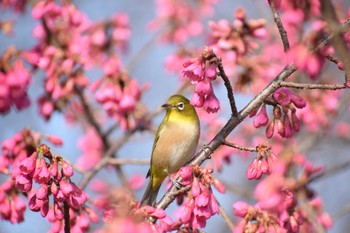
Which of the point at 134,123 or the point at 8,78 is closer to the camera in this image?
the point at 8,78

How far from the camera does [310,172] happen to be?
3553 mm

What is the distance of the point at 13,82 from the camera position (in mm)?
4547

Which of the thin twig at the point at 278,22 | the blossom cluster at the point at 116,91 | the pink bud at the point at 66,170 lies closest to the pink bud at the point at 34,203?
the pink bud at the point at 66,170

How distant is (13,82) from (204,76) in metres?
2.19

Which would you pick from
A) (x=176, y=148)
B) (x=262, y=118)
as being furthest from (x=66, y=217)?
(x=176, y=148)

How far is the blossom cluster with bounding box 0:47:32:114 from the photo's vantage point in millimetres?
4547

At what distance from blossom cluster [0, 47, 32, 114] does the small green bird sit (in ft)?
3.64

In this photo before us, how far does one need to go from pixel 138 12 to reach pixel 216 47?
765 centimetres

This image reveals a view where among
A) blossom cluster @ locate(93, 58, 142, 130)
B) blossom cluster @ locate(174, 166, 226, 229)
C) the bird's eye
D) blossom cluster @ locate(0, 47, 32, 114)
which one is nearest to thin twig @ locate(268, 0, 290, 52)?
blossom cluster @ locate(174, 166, 226, 229)

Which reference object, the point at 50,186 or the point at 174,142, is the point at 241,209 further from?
the point at 174,142

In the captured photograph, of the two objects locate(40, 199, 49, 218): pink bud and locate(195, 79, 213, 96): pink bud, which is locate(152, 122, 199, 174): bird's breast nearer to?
locate(195, 79, 213, 96): pink bud

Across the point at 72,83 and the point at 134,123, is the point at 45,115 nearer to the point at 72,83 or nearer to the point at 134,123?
the point at 72,83

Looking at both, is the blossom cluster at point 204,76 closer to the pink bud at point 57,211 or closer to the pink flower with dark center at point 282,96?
the pink flower with dark center at point 282,96

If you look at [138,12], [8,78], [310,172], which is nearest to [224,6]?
[138,12]
